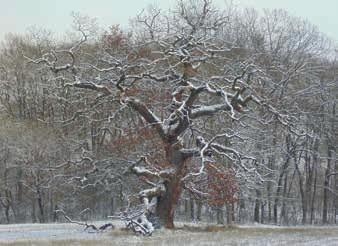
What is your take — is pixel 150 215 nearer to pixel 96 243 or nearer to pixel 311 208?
pixel 96 243

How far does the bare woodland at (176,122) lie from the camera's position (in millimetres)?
26906

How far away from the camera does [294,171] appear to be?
4962 cm

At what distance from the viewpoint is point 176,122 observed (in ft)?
88.3

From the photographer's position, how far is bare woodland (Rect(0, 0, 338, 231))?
26906 mm

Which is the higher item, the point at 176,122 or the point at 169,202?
the point at 176,122

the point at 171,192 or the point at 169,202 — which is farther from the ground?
the point at 171,192

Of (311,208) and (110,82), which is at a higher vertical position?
(110,82)

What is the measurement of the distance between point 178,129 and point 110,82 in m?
3.91

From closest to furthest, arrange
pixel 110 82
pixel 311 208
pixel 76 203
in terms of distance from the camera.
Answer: pixel 110 82
pixel 76 203
pixel 311 208

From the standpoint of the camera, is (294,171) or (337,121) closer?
(337,121)

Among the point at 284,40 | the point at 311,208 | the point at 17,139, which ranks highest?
the point at 284,40

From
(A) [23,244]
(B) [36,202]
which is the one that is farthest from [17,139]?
(A) [23,244]

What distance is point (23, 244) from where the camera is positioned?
19.0 m

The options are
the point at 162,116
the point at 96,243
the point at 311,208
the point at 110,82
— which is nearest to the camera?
the point at 96,243
